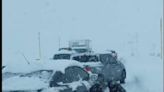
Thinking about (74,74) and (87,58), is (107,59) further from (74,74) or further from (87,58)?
(74,74)

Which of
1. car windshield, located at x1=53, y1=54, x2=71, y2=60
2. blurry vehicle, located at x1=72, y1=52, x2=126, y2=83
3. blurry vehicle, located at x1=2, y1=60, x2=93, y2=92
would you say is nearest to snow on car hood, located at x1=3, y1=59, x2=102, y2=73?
blurry vehicle, located at x1=2, y1=60, x2=93, y2=92

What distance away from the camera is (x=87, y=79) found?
12891 millimetres

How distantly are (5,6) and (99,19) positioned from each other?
19.6 meters

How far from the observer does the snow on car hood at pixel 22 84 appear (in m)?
11.6

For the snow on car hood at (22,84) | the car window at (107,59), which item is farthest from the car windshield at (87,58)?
the snow on car hood at (22,84)

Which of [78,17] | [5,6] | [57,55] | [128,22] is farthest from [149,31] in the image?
[57,55]

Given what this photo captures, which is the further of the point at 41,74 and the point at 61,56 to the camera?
the point at 61,56

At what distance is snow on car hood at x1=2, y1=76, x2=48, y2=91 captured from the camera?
11.6 meters

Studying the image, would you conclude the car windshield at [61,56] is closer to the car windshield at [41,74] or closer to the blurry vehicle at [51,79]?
the blurry vehicle at [51,79]

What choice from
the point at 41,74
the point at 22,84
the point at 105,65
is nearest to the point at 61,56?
the point at 105,65

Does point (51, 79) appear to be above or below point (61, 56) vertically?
below

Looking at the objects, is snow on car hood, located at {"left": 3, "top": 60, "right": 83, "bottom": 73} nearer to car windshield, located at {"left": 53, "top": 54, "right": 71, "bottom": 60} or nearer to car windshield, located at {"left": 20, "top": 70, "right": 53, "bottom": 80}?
car windshield, located at {"left": 20, "top": 70, "right": 53, "bottom": 80}

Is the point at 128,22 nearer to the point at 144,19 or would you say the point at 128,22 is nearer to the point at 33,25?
the point at 144,19

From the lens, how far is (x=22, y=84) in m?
11.8
